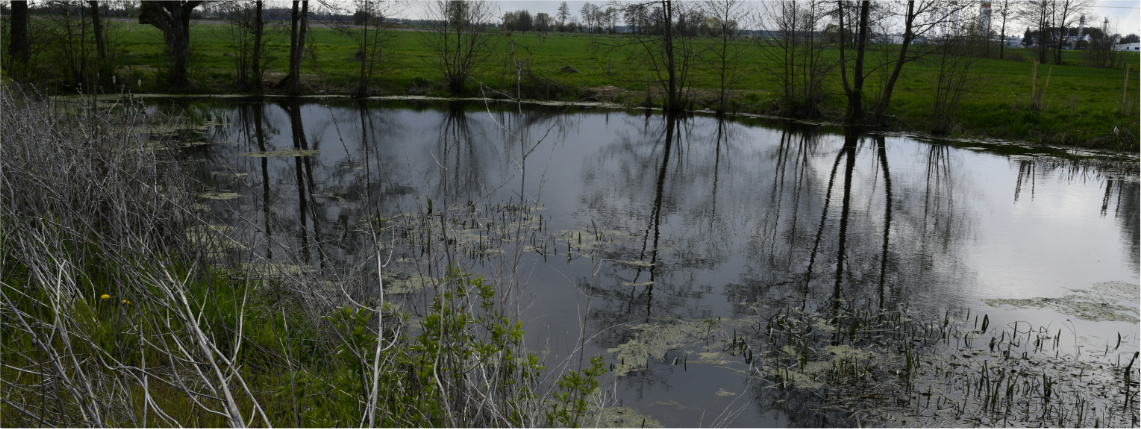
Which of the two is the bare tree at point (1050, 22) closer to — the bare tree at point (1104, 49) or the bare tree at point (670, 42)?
the bare tree at point (1104, 49)

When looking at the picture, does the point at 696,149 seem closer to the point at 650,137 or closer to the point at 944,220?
the point at 650,137

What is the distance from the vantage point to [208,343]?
7.88 ft

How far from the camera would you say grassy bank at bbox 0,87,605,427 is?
96.6 inches

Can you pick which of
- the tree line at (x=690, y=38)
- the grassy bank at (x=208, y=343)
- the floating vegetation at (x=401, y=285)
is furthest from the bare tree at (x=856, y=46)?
the grassy bank at (x=208, y=343)

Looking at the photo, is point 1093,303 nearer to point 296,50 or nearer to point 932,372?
point 932,372

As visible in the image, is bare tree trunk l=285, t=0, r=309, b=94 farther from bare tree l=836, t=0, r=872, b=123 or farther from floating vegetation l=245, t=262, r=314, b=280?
floating vegetation l=245, t=262, r=314, b=280

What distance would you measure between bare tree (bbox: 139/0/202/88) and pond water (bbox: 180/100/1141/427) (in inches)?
426

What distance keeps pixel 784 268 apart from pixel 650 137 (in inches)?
415

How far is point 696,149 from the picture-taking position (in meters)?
16.0

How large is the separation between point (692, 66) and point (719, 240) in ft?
54.1

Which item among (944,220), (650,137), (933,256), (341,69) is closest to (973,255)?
(933,256)

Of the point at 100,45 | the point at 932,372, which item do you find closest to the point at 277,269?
the point at 932,372

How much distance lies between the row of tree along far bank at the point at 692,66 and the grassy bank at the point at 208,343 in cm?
897

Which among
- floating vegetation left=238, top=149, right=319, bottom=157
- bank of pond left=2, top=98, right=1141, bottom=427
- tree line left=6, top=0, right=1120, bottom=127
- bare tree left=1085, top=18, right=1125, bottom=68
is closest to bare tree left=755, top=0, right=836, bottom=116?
tree line left=6, top=0, right=1120, bottom=127
